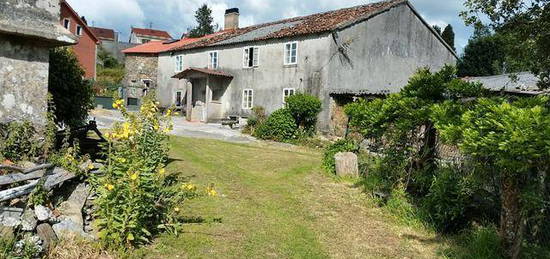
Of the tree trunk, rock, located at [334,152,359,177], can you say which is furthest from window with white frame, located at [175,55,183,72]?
the tree trunk

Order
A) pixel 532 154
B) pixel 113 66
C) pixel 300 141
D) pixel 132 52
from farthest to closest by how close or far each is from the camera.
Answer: pixel 113 66 → pixel 132 52 → pixel 300 141 → pixel 532 154

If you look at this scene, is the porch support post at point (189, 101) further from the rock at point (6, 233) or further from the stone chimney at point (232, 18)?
the rock at point (6, 233)

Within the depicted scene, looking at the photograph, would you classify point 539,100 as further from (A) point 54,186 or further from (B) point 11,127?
(B) point 11,127

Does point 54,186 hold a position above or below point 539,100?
below

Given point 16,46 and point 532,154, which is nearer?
point 532,154

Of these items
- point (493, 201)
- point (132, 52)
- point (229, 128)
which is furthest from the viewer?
point (132, 52)

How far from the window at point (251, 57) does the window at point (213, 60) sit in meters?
3.15

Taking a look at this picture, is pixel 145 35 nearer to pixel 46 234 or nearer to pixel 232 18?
pixel 232 18

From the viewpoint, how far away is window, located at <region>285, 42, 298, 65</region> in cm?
2317

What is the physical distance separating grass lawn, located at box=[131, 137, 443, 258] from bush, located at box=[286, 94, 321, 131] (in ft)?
32.3

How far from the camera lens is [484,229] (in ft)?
20.5

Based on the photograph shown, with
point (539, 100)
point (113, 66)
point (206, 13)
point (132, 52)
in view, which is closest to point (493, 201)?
point (539, 100)

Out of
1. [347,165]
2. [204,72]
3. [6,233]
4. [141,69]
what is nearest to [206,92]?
[204,72]

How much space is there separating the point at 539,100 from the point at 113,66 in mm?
59368
